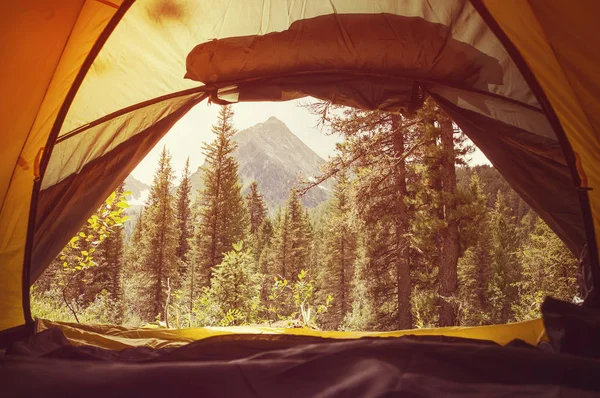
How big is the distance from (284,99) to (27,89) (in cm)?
175

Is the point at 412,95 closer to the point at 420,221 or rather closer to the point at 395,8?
the point at 395,8

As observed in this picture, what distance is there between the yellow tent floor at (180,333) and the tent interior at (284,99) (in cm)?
1

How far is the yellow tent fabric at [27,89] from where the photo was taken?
201 cm

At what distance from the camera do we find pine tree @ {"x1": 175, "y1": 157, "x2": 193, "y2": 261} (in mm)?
28494

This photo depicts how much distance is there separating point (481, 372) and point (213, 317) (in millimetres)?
8720

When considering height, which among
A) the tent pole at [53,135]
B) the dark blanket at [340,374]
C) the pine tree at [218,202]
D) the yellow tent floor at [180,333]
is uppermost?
the pine tree at [218,202]

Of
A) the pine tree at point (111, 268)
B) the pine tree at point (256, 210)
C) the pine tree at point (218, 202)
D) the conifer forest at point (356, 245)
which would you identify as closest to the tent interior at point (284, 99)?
the conifer forest at point (356, 245)

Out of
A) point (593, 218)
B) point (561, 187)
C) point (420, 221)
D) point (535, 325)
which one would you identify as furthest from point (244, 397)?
point (420, 221)

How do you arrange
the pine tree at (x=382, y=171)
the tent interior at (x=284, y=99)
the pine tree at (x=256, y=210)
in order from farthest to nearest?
the pine tree at (x=256, y=210) < the pine tree at (x=382, y=171) < the tent interior at (x=284, y=99)

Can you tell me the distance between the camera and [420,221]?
8.32m

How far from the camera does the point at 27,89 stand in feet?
7.08

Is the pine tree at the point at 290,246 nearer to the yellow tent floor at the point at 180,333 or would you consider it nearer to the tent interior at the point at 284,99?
the tent interior at the point at 284,99

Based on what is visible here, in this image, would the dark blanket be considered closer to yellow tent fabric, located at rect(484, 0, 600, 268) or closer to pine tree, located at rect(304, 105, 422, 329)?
yellow tent fabric, located at rect(484, 0, 600, 268)

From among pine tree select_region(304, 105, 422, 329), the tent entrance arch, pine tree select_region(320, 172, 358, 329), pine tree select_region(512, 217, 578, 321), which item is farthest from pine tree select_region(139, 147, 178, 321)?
the tent entrance arch
